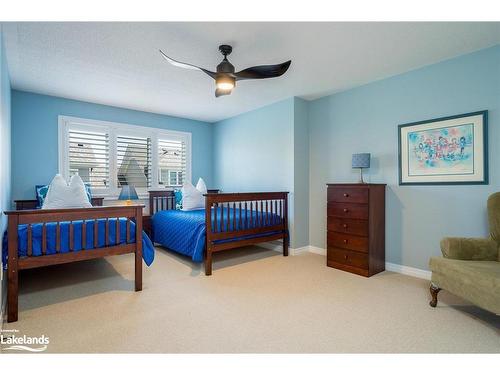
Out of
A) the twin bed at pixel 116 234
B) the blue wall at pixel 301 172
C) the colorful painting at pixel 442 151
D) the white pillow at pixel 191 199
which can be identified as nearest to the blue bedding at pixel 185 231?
the twin bed at pixel 116 234

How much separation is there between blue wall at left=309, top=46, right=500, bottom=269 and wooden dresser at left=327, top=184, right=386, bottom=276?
19cm

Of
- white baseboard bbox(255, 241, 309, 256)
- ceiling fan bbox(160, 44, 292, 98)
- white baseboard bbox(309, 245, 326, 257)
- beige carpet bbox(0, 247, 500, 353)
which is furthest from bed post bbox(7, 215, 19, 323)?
white baseboard bbox(309, 245, 326, 257)

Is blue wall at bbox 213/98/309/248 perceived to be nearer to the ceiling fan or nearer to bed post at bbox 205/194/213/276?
bed post at bbox 205/194/213/276

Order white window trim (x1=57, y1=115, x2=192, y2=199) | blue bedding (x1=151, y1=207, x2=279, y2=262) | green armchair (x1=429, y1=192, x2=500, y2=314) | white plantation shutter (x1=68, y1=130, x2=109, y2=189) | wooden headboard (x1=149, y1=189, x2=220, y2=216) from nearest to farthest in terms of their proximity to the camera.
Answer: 1. green armchair (x1=429, y1=192, x2=500, y2=314)
2. blue bedding (x1=151, y1=207, x2=279, y2=262)
3. white window trim (x1=57, y1=115, x2=192, y2=199)
4. white plantation shutter (x1=68, y1=130, x2=109, y2=189)
5. wooden headboard (x1=149, y1=189, x2=220, y2=216)

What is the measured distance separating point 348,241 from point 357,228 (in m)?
0.20

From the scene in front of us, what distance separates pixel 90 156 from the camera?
417 centimetres

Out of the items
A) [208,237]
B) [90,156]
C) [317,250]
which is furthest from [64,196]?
[317,250]

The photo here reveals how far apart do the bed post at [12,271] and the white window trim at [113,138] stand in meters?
2.23

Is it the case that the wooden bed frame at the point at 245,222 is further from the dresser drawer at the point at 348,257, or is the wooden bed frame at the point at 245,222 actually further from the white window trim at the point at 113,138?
the white window trim at the point at 113,138

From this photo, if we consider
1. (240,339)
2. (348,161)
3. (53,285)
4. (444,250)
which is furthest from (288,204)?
(53,285)

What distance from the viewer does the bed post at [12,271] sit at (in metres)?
1.93

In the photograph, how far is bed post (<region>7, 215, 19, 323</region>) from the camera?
1.93m

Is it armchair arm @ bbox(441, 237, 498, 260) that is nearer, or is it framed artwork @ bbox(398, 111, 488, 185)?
armchair arm @ bbox(441, 237, 498, 260)

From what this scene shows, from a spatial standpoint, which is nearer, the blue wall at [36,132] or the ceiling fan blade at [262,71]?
the ceiling fan blade at [262,71]
